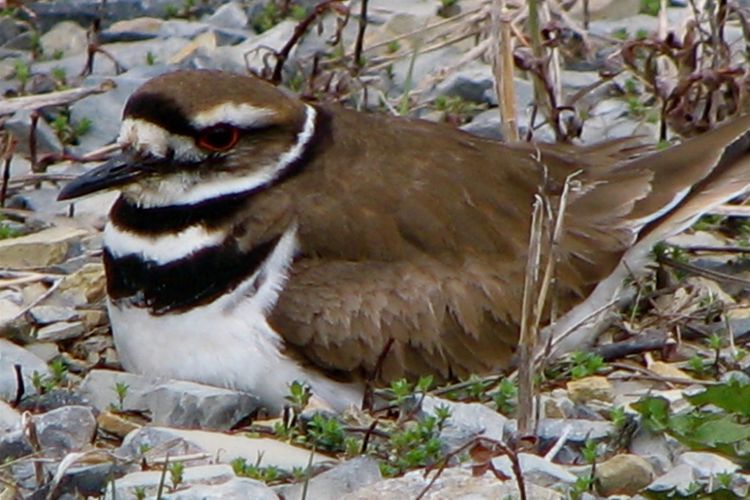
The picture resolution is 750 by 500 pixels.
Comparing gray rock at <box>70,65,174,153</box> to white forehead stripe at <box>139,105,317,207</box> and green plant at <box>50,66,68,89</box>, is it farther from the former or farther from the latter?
white forehead stripe at <box>139,105,317,207</box>

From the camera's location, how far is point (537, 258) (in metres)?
5.05

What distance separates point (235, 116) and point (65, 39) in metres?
3.26

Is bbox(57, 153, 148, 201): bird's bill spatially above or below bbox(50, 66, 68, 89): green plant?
above

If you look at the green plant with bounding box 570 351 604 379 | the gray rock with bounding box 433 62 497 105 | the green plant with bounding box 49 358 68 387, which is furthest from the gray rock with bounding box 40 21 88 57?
the green plant with bounding box 570 351 604 379

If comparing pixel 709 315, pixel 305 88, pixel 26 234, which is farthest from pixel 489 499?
pixel 305 88

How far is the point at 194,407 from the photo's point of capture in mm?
5496

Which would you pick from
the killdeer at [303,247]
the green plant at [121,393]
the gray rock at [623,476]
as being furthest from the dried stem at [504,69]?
the gray rock at [623,476]

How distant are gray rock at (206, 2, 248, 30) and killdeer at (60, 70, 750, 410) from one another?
294cm

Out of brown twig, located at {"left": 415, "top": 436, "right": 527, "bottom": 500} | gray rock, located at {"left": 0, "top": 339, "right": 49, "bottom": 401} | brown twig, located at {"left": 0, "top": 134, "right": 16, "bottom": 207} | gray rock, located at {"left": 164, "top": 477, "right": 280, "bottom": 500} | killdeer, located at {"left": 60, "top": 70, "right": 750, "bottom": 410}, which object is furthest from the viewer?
brown twig, located at {"left": 0, "top": 134, "right": 16, "bottom": 207}

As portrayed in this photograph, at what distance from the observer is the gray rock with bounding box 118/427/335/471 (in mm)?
4984

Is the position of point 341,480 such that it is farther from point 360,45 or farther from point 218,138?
point 360,45

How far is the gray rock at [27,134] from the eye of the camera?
7.78 m

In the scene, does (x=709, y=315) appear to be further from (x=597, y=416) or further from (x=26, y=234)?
(x=26, y=234)

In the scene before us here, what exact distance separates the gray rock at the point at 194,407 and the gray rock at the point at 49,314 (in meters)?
0.91
